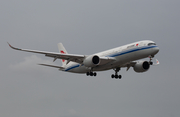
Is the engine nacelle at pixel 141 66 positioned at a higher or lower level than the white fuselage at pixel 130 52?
lower

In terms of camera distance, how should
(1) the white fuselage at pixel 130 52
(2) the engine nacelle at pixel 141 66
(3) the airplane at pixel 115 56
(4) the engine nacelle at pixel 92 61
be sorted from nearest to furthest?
(1) the white fuselage at pixel 130 52, (3) the airplane at pixel 115 56, (4) the engine nacelle at pixel 92 61, (2) the engine nacelle at pixel 141 66

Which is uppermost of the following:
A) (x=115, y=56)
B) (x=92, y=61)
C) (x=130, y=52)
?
(x=130, y=52)

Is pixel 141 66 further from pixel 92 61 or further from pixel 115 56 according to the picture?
pixel 92 61

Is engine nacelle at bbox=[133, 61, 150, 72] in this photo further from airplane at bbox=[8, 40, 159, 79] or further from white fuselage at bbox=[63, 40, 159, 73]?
white fuselage at bbox=[63, 40, 159, 73]

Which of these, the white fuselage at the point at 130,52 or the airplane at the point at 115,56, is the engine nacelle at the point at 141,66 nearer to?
the airplane at the point at 115,56

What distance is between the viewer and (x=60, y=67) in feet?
158

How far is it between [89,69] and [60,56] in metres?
5.13

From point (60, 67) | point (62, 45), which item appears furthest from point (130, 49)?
point (62, 45)

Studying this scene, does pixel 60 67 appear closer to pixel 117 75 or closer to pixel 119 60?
pixel 117 75

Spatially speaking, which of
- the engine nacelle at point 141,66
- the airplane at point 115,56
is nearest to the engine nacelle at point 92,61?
the airplane at point 115,56

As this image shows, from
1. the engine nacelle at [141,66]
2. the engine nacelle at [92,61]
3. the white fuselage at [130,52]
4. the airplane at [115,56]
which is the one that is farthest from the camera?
the engine nacelle at [141,66]

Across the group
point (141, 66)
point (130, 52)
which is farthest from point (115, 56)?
point (141, 66)

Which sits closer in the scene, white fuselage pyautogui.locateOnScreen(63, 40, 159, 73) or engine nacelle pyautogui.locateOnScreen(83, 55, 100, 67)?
white fuselage pyautogui.locateOnScreen(63, 40, 159, 73)

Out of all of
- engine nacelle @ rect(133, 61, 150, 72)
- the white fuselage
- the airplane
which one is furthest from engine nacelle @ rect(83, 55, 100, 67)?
engine nacelle @ rect(133, 61, 150, 72)
